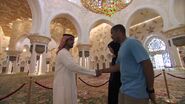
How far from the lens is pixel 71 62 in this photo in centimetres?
179

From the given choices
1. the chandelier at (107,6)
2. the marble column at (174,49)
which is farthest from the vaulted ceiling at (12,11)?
the marble column at (174,49)

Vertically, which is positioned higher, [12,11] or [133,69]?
[12,11]

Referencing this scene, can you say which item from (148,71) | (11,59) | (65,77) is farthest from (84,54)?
(148,71)

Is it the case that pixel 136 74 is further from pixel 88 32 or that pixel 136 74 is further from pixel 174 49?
pixel 88 32

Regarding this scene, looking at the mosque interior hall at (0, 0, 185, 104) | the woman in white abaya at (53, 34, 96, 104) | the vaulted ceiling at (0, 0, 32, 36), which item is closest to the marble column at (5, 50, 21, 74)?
the mosque interior hall at (0, 0, 185, 104)

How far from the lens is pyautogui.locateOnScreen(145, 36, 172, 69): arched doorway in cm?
1290

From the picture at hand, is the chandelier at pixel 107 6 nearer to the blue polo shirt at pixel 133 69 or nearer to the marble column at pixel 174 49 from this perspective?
the marble column at pixel 174 49

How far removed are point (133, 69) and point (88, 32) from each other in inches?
424

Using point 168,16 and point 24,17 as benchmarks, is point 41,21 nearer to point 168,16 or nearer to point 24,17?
point 24,17

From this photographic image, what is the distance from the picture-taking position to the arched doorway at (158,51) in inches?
508

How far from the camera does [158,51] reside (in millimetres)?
13289

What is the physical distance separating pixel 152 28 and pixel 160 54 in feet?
9.98

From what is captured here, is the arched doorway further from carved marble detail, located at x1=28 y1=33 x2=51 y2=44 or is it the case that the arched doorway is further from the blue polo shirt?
the blue polo shirt

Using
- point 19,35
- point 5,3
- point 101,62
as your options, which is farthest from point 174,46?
point 19,35
